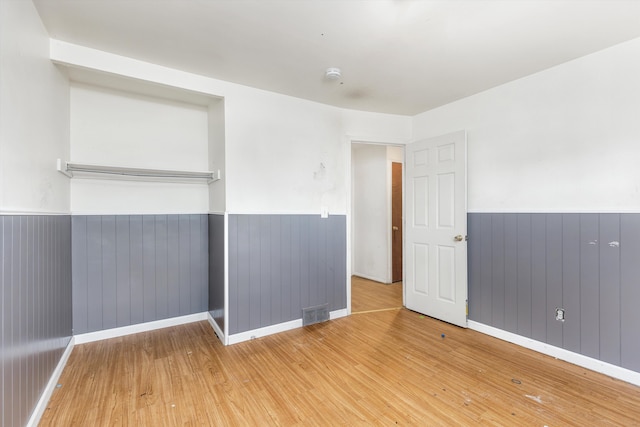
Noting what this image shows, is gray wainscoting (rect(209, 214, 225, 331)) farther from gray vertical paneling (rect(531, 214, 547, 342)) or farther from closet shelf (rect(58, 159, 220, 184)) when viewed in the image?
gray vertical paneling (rect(531, 214, 547, 342))

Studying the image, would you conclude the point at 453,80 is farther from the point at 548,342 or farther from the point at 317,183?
the point at 548,342

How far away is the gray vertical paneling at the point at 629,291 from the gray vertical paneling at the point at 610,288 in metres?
0.02

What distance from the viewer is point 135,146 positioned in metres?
2.96

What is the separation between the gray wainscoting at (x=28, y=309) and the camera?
1.37 m

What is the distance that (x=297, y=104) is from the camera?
318 cm

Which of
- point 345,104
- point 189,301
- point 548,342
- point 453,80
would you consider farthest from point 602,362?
point 189,301

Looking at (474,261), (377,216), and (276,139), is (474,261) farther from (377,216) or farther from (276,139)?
(276,139)

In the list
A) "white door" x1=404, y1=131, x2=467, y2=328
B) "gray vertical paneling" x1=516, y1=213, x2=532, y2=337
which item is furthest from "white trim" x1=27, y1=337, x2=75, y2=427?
"gray vertical paneling" x1=516, y1=213, x2=532, y2=337

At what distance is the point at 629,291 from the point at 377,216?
338cm

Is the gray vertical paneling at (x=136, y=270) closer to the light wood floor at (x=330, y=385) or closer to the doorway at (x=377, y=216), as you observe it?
the light wood floor at (x=330, y=385)

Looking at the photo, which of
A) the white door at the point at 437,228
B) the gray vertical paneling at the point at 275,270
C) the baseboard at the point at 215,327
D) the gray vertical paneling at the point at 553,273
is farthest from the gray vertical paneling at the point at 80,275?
the gray vertical paneling at the point at 553,273

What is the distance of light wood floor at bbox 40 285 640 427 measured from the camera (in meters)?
1.78

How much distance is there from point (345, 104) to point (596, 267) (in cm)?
277

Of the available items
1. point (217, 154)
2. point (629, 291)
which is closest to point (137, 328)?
point (217, 154)
